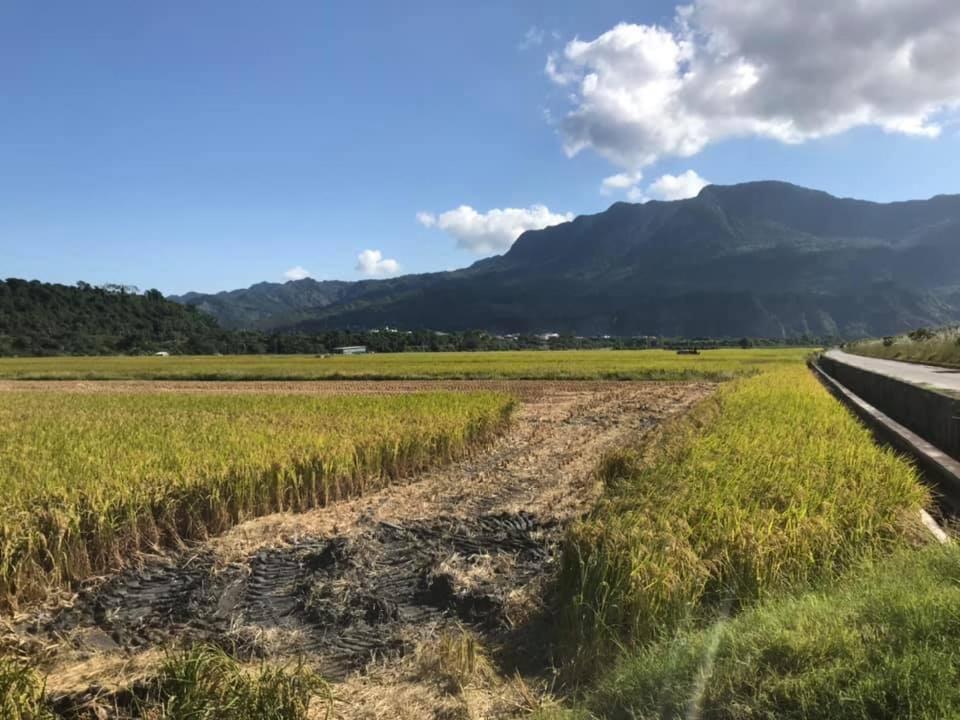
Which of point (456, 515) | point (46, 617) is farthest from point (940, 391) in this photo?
point (46, 617)

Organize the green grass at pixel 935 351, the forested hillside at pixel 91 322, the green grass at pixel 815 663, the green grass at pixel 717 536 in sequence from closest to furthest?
the green grass at pixel 815 663 → the green grass at pixel 717 536 → the green grass at pixel 935 351 → the forested hillside at pixel 91 322

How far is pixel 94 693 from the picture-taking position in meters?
3.85

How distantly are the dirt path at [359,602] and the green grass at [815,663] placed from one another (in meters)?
1.00

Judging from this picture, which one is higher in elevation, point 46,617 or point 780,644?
point 780,644

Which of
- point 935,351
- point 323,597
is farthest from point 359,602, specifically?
point 935,351

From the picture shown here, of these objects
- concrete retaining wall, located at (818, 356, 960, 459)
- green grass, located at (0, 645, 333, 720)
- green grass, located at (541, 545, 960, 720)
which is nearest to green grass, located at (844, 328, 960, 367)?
concrete retaining wall, located at (818, 356, 960, 459)

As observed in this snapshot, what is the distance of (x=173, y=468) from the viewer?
7453 mm

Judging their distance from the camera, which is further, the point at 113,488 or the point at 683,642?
the point at 113,488

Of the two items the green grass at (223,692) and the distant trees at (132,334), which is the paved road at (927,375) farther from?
the distant trees at (132,334)

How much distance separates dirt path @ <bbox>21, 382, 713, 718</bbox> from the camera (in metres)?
4.17

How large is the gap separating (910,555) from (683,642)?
1.96 m

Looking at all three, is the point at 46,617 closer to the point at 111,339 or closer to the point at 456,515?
the point at 456,515


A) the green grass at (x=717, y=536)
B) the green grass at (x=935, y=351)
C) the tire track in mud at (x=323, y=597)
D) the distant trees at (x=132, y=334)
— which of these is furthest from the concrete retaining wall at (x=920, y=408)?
the distant trees at (x=132, y=334)

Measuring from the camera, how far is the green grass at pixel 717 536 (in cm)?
409
